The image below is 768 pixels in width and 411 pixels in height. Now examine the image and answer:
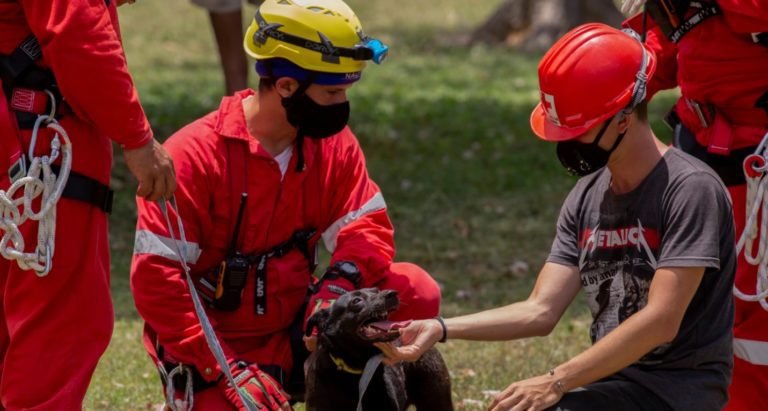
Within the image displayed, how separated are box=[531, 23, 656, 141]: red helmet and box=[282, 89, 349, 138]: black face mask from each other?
37.5 inches

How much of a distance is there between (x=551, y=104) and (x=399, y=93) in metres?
10.3

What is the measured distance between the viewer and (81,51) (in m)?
4.00

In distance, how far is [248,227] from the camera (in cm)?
498

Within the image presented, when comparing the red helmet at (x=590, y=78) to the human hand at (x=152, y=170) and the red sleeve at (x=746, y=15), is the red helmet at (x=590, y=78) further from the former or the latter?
the human hand at (x=152, y=170)

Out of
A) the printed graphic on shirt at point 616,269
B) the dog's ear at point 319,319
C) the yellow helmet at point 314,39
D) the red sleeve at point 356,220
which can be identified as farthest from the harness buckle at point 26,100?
the printed graphic on shirt at point 616,269

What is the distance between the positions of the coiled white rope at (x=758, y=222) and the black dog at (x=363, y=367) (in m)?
1.14

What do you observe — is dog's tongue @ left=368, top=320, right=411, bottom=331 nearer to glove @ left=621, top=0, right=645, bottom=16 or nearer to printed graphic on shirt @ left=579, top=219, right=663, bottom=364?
printed graphic on shirt @ left=579, top=219, right=663, bottom=364

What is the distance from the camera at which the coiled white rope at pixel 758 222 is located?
477 centimetres

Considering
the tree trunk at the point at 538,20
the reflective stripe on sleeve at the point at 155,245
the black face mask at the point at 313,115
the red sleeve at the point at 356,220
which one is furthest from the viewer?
the tree trunk at the point at 538,20

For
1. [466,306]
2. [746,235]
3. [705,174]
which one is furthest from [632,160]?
[466,306]

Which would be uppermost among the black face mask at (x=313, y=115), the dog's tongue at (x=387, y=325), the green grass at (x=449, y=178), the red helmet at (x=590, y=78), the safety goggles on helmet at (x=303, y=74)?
the red helmet at (x=590, y=78)

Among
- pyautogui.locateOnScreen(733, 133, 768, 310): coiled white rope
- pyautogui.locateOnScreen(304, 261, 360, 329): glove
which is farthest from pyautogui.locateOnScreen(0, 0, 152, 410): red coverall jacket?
pyautogui.locateOnScreen(733, 133, 768, 310): coiled white rope

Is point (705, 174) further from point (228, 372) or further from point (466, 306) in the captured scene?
point (466, 306)

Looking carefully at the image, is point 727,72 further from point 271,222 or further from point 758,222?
point 271,222
